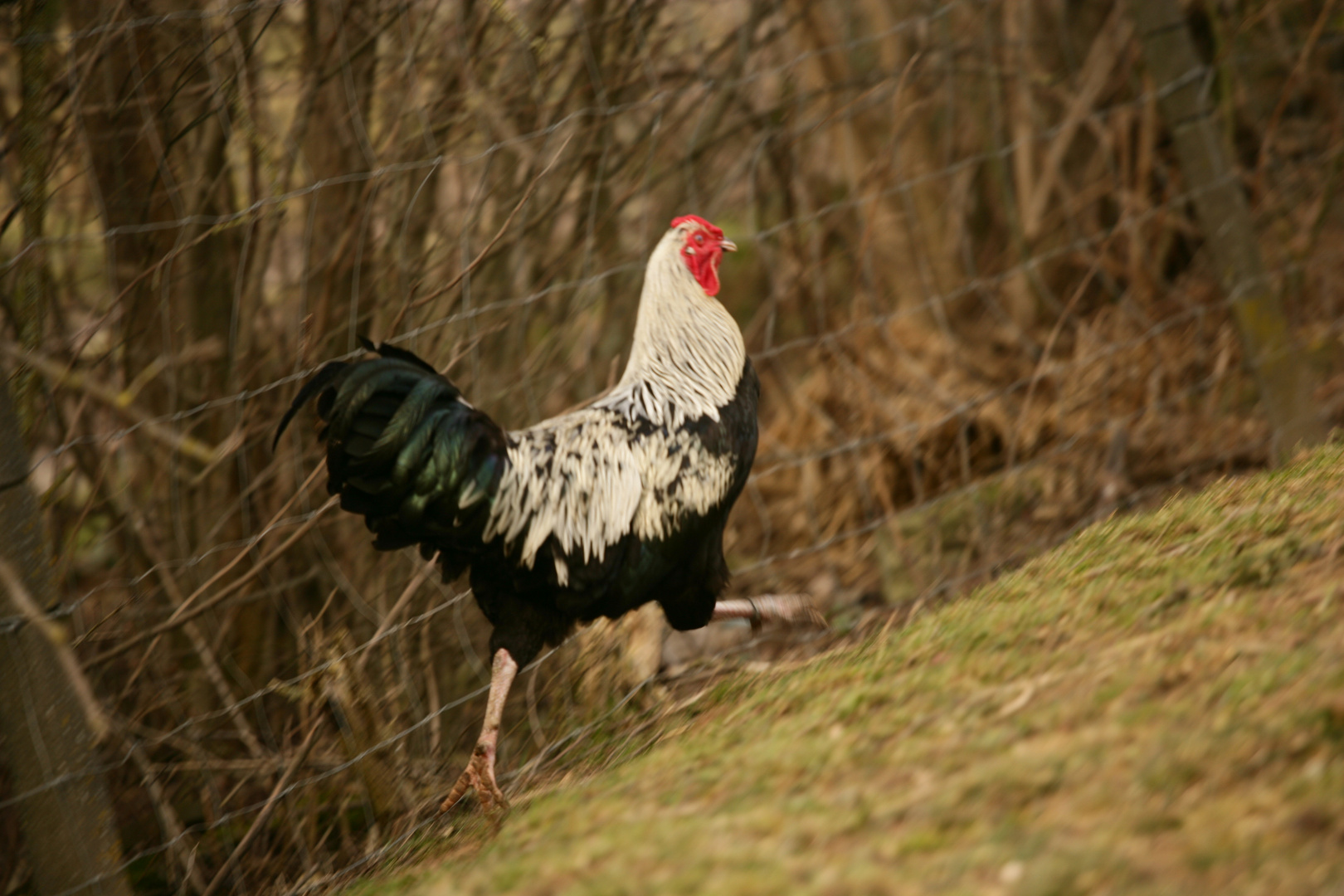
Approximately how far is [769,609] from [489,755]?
1.09 metres

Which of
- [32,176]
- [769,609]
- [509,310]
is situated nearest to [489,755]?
[769,609]

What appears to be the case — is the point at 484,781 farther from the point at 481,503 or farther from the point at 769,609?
the point at 769,609

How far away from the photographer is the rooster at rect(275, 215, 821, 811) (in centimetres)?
293

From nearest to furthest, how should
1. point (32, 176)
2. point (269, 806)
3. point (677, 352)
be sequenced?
point (269, 806) < point (32, 176) < point (677, 352)

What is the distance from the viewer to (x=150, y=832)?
421 cm

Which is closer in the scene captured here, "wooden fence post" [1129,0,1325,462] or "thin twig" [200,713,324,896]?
"thin twig" [200,713,324,896]

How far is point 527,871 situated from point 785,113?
431 centimetres

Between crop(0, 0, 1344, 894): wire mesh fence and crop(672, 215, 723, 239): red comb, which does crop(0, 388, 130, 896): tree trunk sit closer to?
crop(0, 0, 1344, 894): wire mesh fence

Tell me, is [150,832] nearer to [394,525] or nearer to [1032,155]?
[394,525]

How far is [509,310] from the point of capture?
15.5ft

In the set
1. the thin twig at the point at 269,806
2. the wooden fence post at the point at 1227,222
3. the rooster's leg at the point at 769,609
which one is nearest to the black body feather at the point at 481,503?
the rooster's leg at the point at 769,609

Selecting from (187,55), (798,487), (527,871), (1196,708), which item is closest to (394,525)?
(527,871)

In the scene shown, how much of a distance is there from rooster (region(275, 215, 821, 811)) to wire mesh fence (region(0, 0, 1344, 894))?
16.7 inches

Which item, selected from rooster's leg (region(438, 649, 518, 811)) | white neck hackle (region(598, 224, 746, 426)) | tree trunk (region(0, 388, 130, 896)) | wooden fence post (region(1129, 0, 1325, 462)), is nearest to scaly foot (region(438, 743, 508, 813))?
rooster's leg (region(438, 649, 518, 811))
